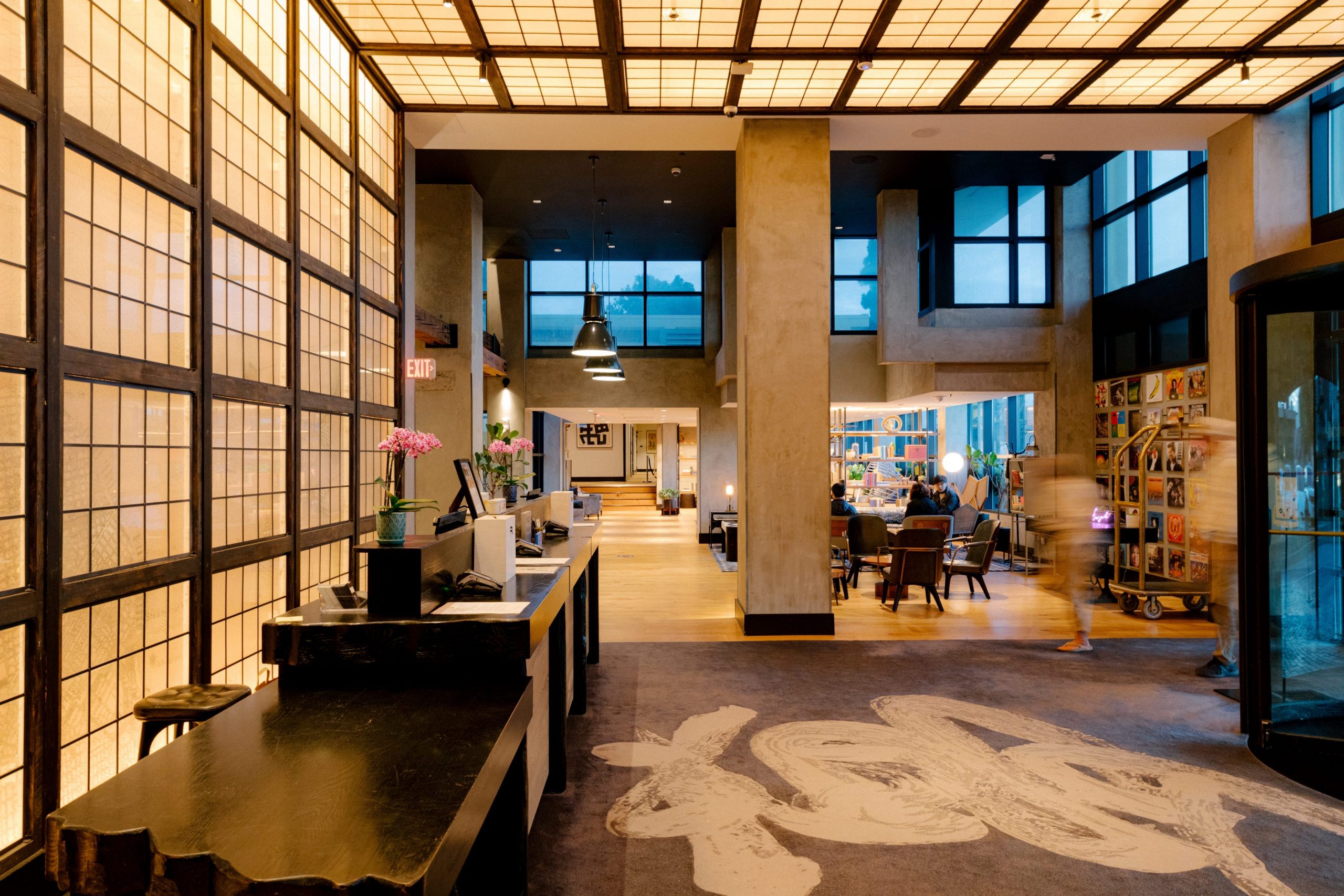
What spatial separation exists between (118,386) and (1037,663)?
5724 millimetres

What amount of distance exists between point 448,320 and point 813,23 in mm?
5891

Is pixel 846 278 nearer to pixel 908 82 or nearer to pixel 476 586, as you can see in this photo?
pixel 908 82

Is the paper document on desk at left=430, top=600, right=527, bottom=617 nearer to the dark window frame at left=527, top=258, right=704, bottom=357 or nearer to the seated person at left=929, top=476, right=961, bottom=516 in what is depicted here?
the seated person at left=929, top=476, right=961, bottom=516

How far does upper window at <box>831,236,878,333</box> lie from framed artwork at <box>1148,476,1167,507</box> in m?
4.95

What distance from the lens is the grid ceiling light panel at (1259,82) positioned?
18.0 feet

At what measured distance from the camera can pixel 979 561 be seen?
8148 mm

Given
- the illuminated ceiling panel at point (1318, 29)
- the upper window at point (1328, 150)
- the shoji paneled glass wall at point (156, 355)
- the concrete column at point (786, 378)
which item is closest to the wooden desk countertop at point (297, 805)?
the shoji paneled glass wall at point (156, 355)

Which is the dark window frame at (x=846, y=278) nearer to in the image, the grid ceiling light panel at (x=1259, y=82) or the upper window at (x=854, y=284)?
the upper window at (x=854, y=284)

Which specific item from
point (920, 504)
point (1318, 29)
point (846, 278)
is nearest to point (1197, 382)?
point (920, 504)

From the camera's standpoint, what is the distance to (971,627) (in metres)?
6.75

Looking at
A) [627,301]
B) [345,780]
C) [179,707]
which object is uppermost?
[627,301]

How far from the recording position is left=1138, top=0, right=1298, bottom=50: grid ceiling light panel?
479 centimetres

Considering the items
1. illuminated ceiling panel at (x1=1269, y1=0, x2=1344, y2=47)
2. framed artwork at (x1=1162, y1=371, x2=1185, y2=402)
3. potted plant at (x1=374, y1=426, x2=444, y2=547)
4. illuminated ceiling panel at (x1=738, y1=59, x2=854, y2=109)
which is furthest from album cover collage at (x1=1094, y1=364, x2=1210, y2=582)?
potted plant at (x1=374, y1=426, x2=444, y2=547)

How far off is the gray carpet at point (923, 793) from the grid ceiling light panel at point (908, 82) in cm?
434
